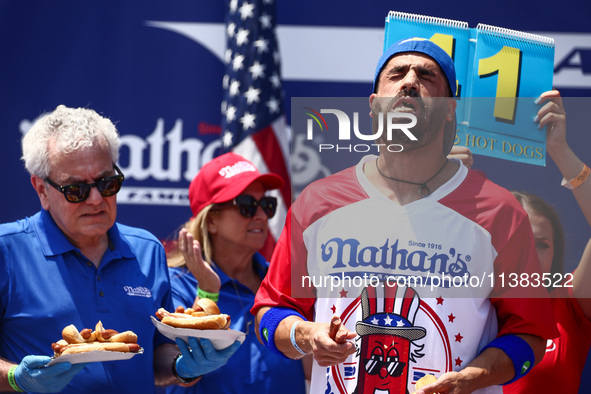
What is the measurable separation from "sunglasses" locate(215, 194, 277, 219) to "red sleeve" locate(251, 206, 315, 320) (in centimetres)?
111

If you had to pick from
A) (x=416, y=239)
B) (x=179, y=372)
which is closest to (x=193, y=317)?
(x=179, y=372)

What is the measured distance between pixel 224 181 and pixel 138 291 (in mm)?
953

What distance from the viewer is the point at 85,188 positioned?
8.36 feet

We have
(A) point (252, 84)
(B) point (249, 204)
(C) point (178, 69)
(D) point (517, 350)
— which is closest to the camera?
(D) point (517, 350)

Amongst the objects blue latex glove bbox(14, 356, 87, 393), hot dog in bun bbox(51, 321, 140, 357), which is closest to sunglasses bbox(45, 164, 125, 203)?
hot dog in bun bbox(51, 321, 140, 357)

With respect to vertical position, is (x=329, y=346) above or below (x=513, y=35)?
below

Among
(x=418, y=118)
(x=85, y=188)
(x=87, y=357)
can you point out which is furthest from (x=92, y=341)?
(x=418, y=118)

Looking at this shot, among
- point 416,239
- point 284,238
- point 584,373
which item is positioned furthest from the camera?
point 584,373

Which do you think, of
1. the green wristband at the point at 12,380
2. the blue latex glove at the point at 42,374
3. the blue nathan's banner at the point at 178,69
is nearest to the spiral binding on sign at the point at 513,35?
the blue latex glove at the point at 42,374

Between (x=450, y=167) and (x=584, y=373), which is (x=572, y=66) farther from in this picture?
(x=450, y=167)

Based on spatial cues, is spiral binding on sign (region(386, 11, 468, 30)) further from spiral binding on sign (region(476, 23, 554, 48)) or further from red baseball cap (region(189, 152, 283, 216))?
red baseball cap (region(189, 152, 283, 216))

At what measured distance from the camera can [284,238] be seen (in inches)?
90.8

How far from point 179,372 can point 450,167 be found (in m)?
1.22

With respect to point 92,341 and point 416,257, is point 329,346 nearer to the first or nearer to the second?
point 416,257
